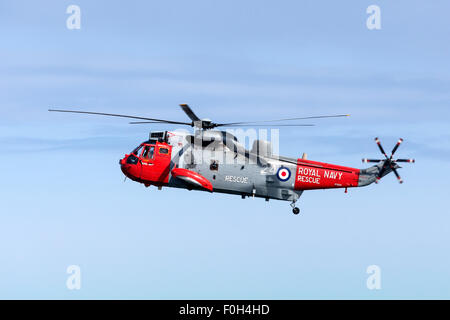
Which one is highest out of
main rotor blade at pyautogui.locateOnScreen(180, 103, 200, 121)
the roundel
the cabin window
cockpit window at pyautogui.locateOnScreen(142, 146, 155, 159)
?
main rotor blade at pyautogui.locateOnScreen(180, 103, 200, 121)

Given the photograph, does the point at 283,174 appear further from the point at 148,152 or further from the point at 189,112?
the point at 148,152

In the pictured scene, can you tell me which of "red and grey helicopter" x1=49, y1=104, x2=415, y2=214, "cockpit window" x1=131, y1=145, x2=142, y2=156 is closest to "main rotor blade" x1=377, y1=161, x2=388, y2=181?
"red and grey helicopter" x1=49, y1=104, x2=415, y2=214

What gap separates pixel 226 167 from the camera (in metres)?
62.8

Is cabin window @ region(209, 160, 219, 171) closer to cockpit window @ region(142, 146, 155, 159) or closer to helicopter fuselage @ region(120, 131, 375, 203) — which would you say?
helicopter fuselage @ region(120, 131, 375, 203)

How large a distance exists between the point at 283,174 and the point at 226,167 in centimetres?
533

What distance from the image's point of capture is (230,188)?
63.1 metres

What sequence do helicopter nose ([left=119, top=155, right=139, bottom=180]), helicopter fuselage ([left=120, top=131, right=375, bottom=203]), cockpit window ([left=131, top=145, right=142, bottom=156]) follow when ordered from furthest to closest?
cockpit window ([left=131, top=145, right=142, bottom=156]), helicopter nose ([left=119, top=155, right=139, bottom=180]), helicopter fuselage ([left=120, top=131, right=375, bottom=203])

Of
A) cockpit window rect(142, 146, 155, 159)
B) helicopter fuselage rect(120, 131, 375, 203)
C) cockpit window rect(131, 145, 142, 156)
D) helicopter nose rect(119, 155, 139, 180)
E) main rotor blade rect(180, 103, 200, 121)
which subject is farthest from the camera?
cockpit window rect(131, 145, 142, 156)

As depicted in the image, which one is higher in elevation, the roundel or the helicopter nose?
the helicopter nose

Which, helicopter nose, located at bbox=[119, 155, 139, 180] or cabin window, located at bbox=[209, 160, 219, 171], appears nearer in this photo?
cabin window, located at bbox=[209, 160, 219, 171]

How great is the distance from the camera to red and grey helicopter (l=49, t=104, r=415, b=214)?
2463 inches
